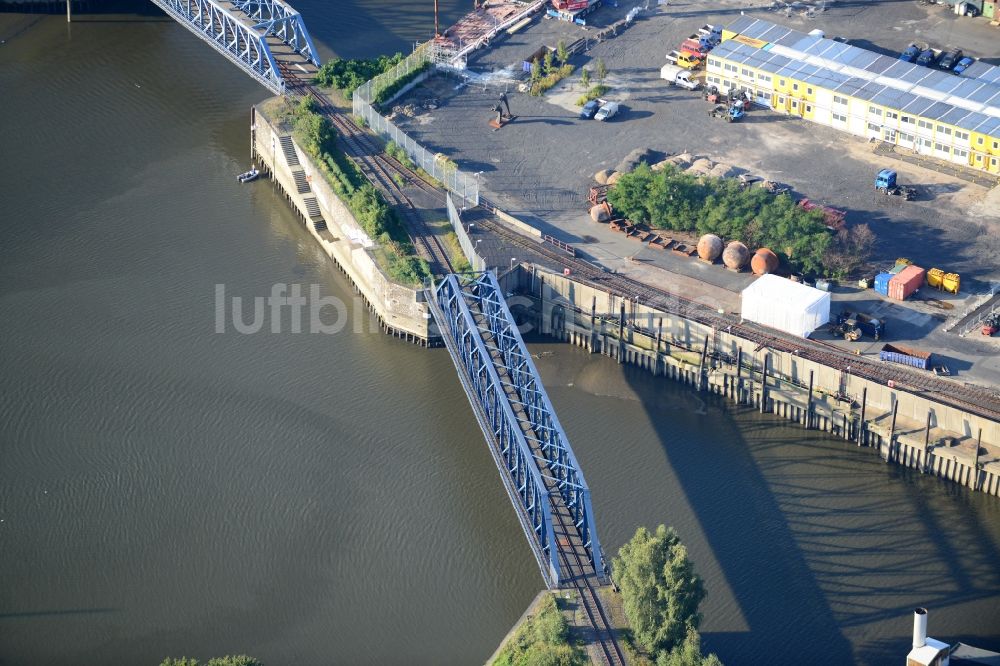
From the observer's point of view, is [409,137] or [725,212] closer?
[725,212]

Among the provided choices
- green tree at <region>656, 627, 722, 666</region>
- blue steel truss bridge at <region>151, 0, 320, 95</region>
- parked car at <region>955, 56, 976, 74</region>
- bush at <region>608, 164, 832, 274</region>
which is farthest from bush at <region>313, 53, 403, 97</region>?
green tree at <region>656, 627, 722, 666</region>

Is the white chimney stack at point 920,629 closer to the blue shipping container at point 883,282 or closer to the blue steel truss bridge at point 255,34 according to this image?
the blue shipping container at point 883,282

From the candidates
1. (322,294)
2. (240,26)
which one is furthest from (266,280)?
(240,26)

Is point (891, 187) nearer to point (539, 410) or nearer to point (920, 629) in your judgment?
point (539, 410)

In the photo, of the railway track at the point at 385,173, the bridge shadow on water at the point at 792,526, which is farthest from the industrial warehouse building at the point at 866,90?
the bridge shadow on water at the point at 792,526

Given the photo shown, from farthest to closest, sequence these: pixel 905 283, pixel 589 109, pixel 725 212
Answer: pixel 589 109 < pixel 725 212 < pixel 905 283

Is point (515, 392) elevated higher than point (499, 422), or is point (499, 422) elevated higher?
point (515, 392)

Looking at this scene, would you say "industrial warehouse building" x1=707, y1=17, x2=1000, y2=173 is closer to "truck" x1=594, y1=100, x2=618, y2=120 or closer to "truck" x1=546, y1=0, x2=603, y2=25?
"truck" x1=594, y1=100, x2=618, y2=120

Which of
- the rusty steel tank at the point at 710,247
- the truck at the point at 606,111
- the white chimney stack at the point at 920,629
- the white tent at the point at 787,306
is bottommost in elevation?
the white chimney stack at the point at 920,629

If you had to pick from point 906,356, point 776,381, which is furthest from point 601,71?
point 906,356
